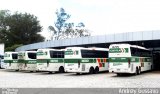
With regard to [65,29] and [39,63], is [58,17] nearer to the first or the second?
[65,29]

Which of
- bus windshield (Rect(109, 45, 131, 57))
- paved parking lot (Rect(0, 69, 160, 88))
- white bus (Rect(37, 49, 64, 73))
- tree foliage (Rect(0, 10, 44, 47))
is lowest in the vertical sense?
paved parking lot (Rect(0, 69, 160, 88))

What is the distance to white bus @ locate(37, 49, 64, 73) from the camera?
26.9 m

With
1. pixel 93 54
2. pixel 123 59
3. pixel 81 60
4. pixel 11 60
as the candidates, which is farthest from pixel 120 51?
pixel 11 60

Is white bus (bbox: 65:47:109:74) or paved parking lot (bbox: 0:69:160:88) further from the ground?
white bus (bbox: 65:47:109:74)

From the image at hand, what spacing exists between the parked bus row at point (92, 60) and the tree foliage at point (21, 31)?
133 feet

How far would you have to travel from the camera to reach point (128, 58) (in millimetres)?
21891

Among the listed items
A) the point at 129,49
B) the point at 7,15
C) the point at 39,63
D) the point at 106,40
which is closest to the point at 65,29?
the point at 7,15

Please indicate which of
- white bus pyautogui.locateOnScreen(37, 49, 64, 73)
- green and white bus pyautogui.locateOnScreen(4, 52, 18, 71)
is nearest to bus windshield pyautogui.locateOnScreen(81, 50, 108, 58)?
white bus pyautogui.locateOnScreen(37, 49, 64, 73)

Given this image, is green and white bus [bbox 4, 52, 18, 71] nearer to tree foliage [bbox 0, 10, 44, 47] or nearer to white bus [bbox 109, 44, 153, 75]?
white bus [bbox 109, 44, 153, 75]

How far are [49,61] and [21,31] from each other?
45514 mm

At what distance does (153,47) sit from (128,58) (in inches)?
717

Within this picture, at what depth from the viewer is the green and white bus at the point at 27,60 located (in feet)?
99.6

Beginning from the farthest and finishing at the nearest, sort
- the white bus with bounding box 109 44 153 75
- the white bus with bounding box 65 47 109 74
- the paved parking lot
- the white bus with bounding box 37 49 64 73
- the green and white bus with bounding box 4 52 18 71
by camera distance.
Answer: the green and white bus with bounding box 4 52 18 71
the white bus with bounding box 37 49 64 73
the white bus with bounding box 65 47 109 74
the white bus with bounding box 109 44 153 75
the paved parking lot

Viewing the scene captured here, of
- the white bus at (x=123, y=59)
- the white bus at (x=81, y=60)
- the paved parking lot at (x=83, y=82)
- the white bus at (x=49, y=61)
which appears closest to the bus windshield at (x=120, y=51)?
the white bus at (x=123, y=59)
